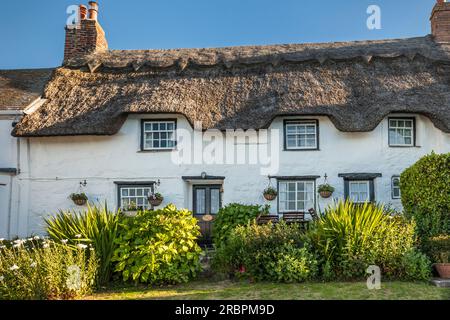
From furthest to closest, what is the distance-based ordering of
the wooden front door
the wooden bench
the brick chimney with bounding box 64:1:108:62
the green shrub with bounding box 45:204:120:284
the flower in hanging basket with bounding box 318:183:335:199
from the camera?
1. the brick chimney with bounding box 64:1:108:62
2. the wooden front door
3. the flower in hanging basket with bounding box 318:183:335:199
4. the wooden bench
5. the green shrub with bounding box 45:204:120:284

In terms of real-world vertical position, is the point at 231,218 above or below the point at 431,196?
below

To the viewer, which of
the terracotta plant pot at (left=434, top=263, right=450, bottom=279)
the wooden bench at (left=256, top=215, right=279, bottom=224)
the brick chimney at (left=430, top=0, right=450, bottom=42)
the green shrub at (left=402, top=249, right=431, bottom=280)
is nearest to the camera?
the green shrub at (left=402, top=249, right=431, bottom=280)

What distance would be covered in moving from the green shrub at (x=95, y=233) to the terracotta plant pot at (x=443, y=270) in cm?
622

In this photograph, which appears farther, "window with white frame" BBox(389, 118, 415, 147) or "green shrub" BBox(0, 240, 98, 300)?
"window with white frame" BBox(389, 118, 415, 147)

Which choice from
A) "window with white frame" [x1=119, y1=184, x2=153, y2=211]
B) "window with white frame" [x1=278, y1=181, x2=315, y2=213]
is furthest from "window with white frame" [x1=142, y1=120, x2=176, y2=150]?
"window with white frame" [x1=278, y1=181, x2=315, y2=213]

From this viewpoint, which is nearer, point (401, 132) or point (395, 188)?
point (395, 188)

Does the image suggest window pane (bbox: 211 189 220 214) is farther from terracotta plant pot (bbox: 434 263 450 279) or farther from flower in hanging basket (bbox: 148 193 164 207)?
terracotta plant pot (bbox: 434 263 450 279)

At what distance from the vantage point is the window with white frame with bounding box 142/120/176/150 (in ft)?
43.6

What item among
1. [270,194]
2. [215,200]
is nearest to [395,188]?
[270,194]

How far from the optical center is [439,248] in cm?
798

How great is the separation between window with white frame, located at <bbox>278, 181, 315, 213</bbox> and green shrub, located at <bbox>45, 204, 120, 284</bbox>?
631cm

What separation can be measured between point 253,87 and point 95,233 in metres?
7.92

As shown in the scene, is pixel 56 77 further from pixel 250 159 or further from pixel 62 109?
pixel 250 159

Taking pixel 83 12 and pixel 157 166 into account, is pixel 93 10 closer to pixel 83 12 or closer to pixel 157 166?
pixel 83 12
